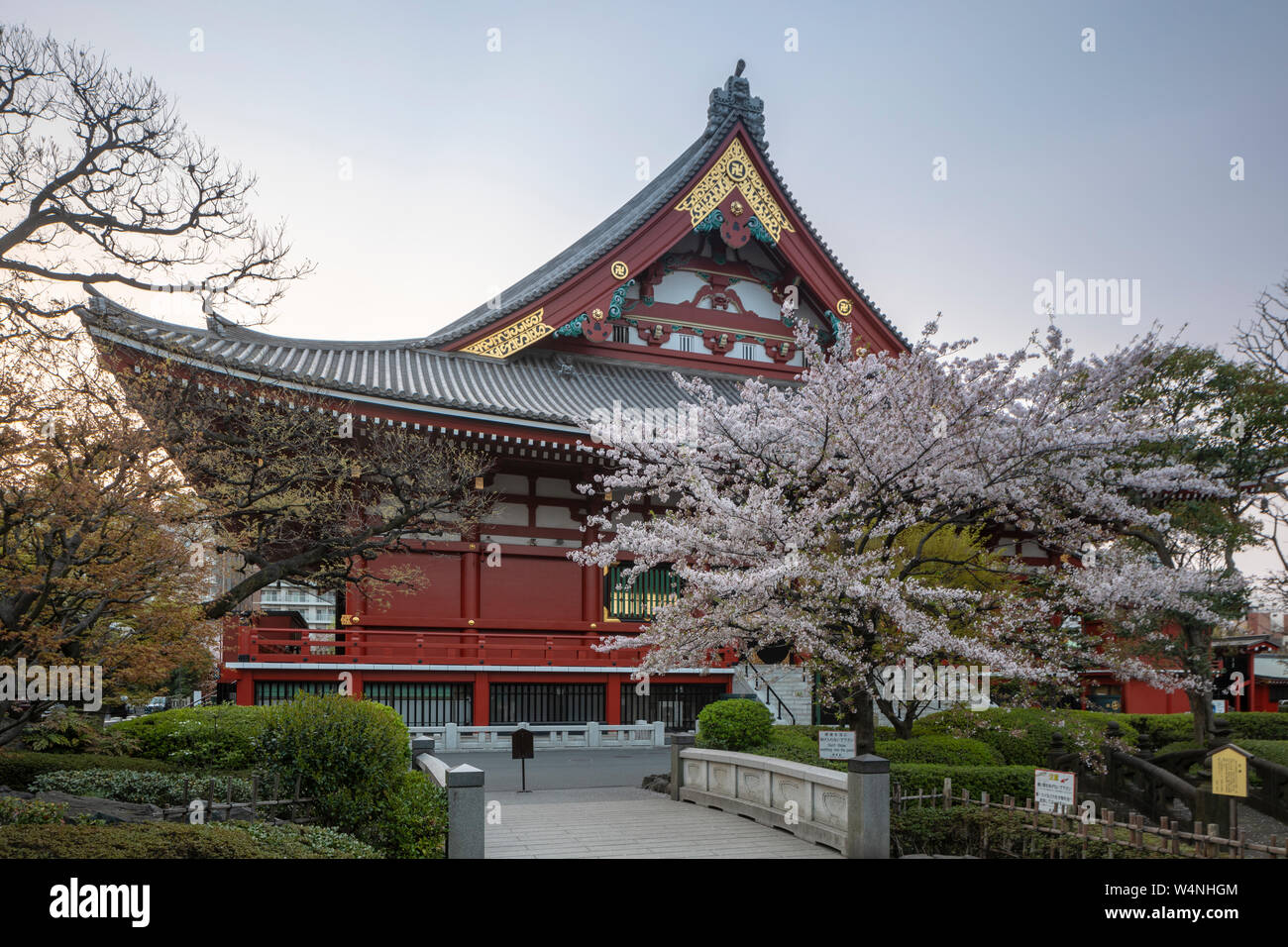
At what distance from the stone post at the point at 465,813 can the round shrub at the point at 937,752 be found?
277 inches

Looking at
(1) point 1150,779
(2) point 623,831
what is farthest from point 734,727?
(1) point 1150,779

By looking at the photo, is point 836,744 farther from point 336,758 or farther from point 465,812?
point 336,758

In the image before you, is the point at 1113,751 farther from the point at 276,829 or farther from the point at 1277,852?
the point at 276,829

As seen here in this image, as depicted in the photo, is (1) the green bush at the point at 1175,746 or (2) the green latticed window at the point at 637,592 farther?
(2) the green latticed window at the point at 637,592

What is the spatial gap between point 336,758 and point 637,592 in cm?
1307

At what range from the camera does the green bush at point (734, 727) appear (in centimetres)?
1470

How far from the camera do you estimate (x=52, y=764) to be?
1302 cm

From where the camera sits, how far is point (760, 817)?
40.6 feet

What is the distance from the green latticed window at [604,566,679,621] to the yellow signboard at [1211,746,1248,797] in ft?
45.9

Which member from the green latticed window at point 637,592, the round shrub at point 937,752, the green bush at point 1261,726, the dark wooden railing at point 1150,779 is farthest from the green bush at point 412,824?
the green bush at point 1261,726

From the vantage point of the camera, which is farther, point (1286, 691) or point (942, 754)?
point (1286, 691)

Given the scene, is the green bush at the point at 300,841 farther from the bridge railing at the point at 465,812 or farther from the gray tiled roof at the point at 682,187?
the gray tiled roof at the point at 682,187
